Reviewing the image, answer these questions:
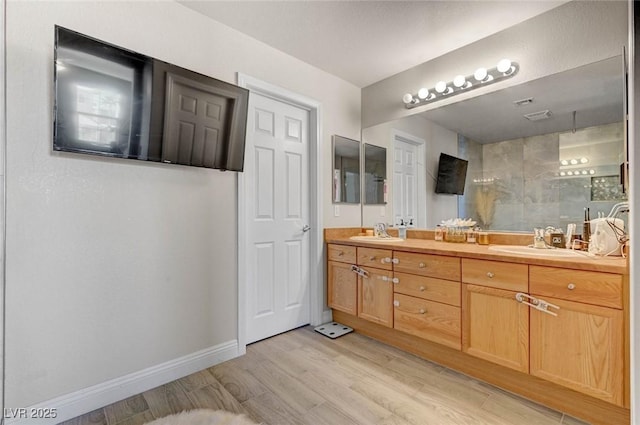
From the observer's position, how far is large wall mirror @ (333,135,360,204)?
295 cm

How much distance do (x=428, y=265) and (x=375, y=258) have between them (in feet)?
1.52

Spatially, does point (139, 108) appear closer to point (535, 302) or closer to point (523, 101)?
point (535, 302)

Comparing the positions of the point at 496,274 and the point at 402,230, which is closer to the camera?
the point at 496,274

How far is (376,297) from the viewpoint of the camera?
7.93 feet

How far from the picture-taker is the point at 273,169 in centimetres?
255

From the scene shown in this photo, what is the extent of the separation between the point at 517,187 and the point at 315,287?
1.83m

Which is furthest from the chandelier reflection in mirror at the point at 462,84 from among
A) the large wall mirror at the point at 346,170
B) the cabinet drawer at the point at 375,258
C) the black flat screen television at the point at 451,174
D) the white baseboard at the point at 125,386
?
the white baseboard at the point at 125,386

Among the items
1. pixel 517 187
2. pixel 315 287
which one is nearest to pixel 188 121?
pixel 315 287

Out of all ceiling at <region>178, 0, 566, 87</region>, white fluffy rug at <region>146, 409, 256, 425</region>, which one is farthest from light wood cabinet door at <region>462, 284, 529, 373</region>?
ceiling at <region>178, 0, 566, 87</region>

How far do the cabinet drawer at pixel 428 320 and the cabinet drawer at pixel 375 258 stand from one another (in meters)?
0.25

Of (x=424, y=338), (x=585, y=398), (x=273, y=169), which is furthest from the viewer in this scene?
(x=273, y=169)

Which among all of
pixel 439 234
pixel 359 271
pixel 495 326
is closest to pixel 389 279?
pixel 359 271

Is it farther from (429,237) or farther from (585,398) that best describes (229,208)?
(585,398)

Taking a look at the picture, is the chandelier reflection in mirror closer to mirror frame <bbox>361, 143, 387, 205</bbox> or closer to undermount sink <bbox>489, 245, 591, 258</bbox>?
mirror frame <bbox>361, 143, 387, 205</bbox>
